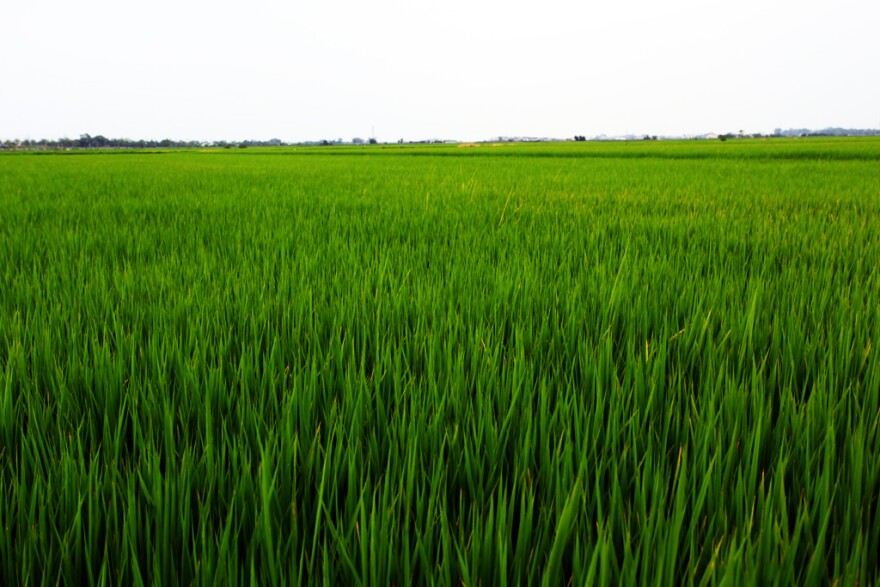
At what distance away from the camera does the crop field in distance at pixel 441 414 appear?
0.52m

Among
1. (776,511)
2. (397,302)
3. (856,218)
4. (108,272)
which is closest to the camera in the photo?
(776,511)

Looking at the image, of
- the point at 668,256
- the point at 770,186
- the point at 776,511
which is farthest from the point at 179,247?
the point at 770,186

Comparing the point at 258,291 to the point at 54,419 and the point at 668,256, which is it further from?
the point at 668,256

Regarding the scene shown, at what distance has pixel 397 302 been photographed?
1.36 meters

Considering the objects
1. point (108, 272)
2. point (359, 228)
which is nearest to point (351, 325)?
point (108, 272)

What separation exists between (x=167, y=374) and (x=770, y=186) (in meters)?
5.82

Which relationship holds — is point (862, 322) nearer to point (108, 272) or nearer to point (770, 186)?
point (108, 272)

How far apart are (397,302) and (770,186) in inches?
206

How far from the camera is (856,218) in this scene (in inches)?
117

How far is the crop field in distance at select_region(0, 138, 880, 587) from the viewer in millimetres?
517

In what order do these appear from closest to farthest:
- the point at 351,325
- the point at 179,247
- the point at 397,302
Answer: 1. the point at 351,325
2. the point at 397,302
3. the point at 179,247

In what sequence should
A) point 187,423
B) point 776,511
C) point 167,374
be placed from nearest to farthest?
1. point 776,511
2. point 187,423
3. point 167,374

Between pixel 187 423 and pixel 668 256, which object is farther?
pixel 668 256

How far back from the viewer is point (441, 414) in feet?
2.47
